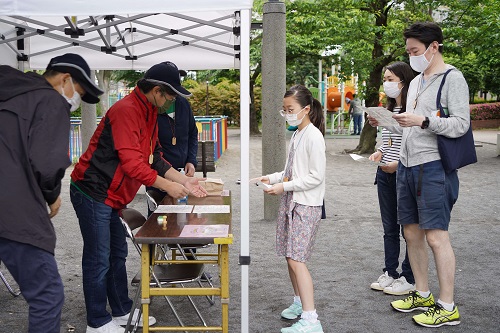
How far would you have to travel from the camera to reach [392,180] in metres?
5.69

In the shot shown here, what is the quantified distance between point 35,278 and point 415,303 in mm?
3072

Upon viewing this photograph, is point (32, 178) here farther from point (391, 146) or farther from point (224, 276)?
point (391, 146)

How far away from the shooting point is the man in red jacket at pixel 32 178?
3.24m

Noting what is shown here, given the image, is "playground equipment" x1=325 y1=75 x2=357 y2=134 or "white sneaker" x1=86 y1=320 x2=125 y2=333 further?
"playground equipment" x1=325 y1=75 x2=357 y2=134

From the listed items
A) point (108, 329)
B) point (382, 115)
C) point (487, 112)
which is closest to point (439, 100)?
point (382, 115)

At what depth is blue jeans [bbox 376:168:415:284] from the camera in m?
5.76

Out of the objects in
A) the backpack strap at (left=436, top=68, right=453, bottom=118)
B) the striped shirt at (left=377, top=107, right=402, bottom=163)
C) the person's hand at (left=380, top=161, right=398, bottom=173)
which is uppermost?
the backpack strap at (left=436, top=68, right=453, bottom=118)

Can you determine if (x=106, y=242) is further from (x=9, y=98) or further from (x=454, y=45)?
(x=454, y=45)

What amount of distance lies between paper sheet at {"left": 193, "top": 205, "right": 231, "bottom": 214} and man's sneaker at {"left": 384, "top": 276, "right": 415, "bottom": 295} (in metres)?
1.64

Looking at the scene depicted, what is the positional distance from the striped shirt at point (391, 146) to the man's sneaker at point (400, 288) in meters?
1.06

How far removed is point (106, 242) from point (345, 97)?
2757 centimetres

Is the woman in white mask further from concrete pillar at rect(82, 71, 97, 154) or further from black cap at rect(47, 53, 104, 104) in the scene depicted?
concrete pillar at rect(82, 71, 97, 154)

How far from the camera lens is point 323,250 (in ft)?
24.7

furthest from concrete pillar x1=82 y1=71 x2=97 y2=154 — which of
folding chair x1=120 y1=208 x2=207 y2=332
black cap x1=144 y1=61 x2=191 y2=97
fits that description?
black cap x1=144 y1=61 x2=191 y2=97
